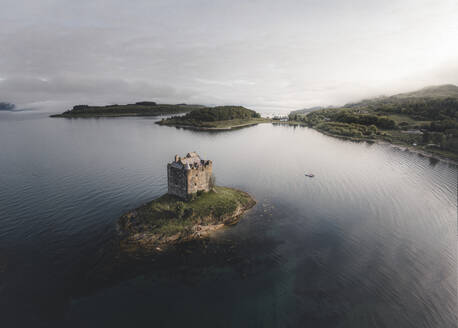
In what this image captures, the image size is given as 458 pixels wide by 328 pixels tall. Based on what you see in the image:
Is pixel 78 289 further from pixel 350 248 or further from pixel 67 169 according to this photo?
pixel 67 169

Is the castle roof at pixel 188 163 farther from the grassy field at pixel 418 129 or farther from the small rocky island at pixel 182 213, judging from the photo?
the grassy field at pixel 418 129

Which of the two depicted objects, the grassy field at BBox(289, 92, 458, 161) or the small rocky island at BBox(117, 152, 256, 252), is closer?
the small rocky island at BBox(117, 152, 256, 252)

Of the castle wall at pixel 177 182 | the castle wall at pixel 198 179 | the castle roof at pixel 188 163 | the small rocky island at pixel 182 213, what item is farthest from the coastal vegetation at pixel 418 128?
the castle wall at pixel 177 182

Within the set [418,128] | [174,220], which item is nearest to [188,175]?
[174,220]

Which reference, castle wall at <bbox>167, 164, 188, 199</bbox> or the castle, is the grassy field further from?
castle wall at <bbox>167, 164, 188, 199</bbox>

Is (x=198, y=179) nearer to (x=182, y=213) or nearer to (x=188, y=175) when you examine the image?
(x=188, y=175)

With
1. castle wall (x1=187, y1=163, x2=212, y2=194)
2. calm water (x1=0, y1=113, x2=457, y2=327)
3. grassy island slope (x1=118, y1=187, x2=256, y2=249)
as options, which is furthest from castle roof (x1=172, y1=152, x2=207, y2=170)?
calm water (x1=0, y1=113, x2=457, y2=327)

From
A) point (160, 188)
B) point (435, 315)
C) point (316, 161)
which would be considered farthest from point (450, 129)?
point (160, 188)
